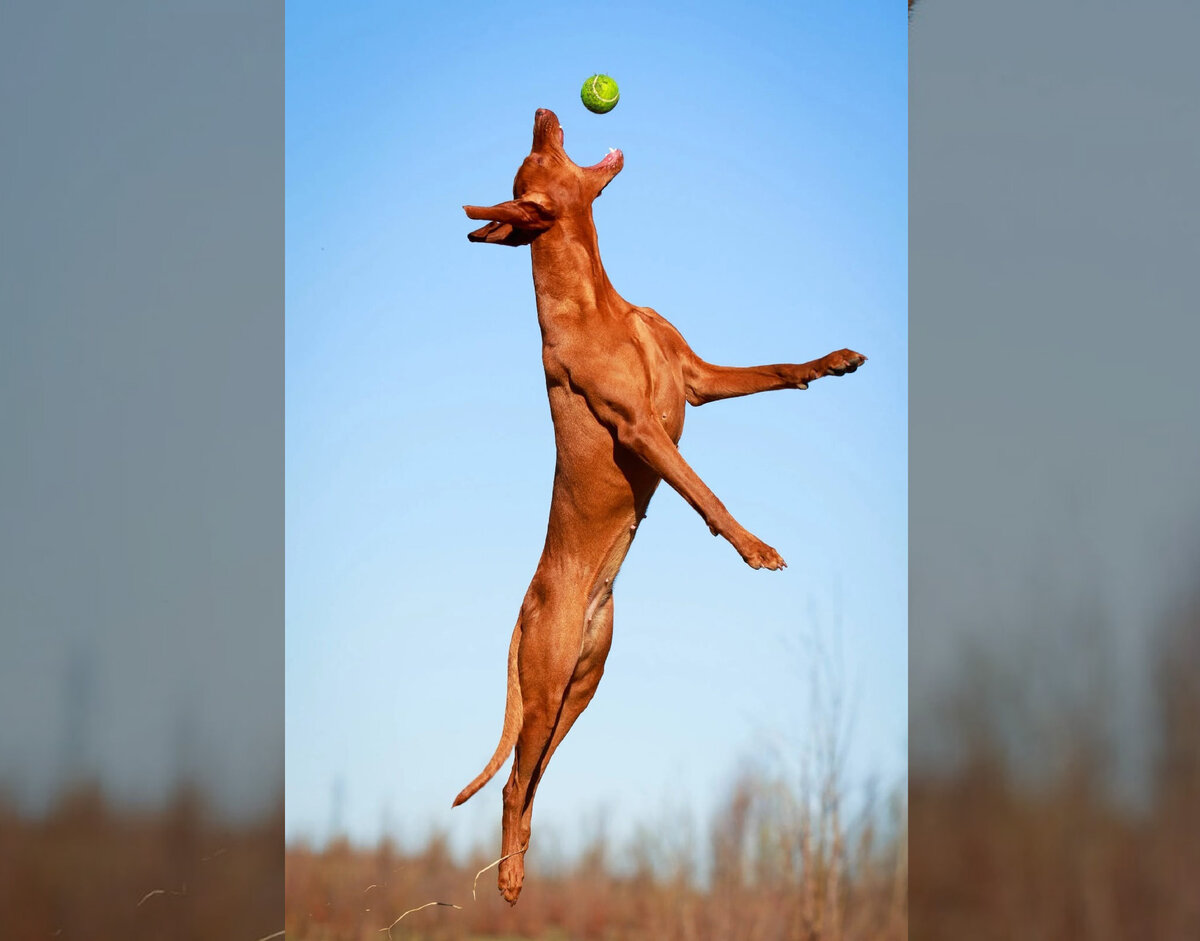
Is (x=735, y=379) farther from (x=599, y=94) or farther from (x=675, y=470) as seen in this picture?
(x=599, y=94)

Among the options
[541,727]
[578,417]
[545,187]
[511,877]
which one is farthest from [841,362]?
[511,877]

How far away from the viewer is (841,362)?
3.51 meters

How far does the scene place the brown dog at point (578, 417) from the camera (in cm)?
349

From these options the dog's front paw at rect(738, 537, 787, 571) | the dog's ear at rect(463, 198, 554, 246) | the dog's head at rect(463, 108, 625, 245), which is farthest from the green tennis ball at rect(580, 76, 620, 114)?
the dog's front paw at rect(738, 537, 787, 571)

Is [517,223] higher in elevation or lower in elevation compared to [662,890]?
higher

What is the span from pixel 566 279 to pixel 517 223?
0.18 meters

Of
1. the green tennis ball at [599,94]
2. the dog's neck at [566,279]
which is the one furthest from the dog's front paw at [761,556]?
the green tennis ball at [599,94]

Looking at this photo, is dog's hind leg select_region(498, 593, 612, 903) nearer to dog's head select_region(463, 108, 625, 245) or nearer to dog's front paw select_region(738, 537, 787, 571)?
dog's front paw select_region(738, 537, 787, 571)

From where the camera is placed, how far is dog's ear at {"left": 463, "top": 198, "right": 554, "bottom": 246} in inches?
136

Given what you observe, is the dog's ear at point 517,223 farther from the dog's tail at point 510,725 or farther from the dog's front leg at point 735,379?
the dog's tail at point 510,725
